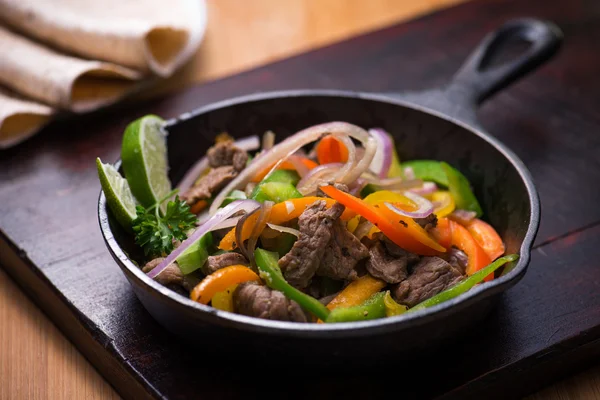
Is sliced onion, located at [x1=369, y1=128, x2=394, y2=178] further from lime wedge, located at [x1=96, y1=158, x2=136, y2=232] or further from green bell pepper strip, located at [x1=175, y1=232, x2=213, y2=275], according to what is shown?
lime wedge, located at [x1=96, y1=158, x2=136, y2=232]

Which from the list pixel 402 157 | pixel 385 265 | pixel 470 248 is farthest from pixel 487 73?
pixel 385 265

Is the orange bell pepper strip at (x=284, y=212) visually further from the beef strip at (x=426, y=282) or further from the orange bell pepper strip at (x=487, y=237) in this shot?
the orange bell pepper strip at (x=487, y=237)

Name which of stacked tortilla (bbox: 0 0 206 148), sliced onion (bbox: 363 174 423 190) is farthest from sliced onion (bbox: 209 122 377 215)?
stacked tortilla (bbox: 0 0 206 148)

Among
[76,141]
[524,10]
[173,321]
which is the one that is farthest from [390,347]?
[524,10]

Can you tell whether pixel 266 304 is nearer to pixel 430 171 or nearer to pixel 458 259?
pixel 458 259

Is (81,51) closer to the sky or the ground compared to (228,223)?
closer to the sky

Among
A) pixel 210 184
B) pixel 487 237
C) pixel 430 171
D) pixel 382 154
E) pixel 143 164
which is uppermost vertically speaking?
pixel 143 164
